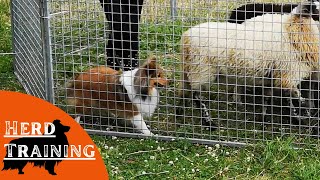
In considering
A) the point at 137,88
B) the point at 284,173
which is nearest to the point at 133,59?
the point at 137,88

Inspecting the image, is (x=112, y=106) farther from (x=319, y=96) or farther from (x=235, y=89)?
(x=319, y=96)

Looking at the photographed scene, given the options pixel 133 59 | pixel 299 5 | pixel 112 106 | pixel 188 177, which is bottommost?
pixel 188 177

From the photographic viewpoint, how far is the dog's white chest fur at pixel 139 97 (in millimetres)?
5681

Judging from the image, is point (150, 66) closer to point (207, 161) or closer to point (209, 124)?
point (209, 124)

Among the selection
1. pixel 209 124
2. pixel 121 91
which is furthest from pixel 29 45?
pixel 209 124

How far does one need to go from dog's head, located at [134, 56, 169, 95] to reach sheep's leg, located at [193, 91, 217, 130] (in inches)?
15.5

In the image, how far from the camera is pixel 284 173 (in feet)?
16.7

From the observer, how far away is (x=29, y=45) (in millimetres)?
6516

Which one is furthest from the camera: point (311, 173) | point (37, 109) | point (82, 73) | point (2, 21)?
point (2, 21)

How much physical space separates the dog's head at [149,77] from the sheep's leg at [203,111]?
0.39m

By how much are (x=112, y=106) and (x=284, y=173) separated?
1.61m

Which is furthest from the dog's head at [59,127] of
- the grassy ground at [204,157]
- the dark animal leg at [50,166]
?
the grassy ground at [204,157]

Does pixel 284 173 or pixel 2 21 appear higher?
pixel 2 21

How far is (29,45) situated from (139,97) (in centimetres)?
142
